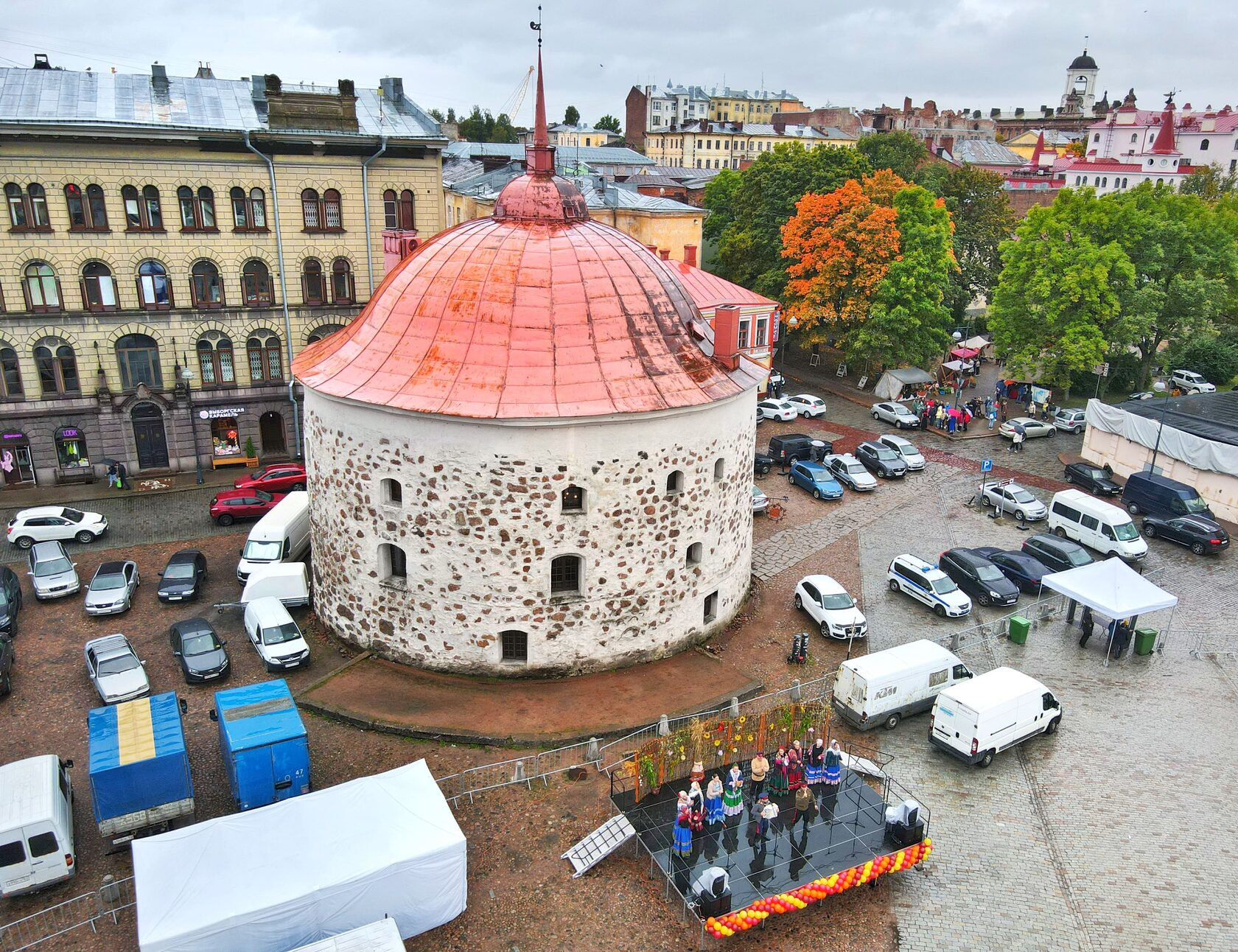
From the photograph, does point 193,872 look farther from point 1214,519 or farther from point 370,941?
point 1214,519

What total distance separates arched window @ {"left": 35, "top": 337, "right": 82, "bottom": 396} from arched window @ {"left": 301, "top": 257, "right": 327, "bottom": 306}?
35.0 ft

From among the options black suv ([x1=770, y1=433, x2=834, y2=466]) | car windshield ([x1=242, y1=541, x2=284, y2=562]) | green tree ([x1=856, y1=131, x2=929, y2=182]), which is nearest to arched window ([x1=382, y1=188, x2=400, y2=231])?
car windshield ([x1=242, y1=541, x2=284, y2=562])

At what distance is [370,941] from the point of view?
1772cm

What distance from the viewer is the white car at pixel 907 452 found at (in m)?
48.8

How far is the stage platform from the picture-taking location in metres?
20.6

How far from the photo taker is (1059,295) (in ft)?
181

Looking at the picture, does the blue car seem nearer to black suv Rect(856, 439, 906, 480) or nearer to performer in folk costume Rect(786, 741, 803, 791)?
black suv Rect(856, 439, 906, 480)

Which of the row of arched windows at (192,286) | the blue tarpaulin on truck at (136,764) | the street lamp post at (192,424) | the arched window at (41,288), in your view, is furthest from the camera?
the street lamp post at (192,424)

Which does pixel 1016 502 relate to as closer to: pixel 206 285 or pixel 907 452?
pixel 907 452

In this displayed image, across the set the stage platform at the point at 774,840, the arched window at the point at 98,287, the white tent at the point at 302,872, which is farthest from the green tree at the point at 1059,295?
the arched window at the point at 98,287

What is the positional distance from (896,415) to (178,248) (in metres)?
39.5

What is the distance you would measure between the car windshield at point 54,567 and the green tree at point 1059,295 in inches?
2021

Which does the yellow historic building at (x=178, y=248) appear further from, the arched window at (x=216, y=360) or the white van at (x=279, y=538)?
the white van at (x=279, y=538)

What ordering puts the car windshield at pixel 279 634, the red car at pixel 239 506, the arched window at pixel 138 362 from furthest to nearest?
1. the arched window at pixel 138 362
2. the red car at pixel 239 506
3. the car windshield at pixel 279 634
